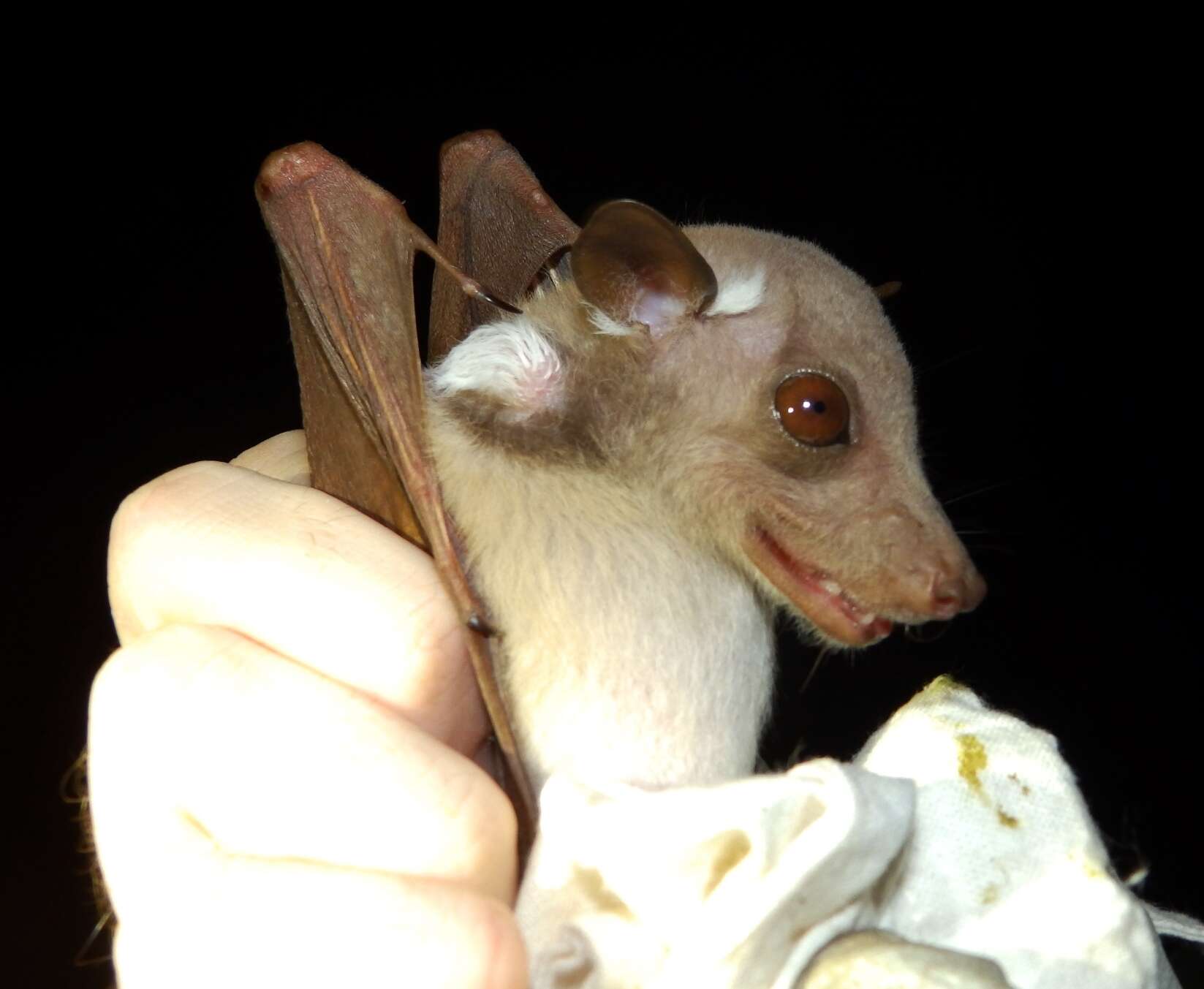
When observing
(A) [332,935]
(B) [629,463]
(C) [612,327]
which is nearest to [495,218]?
(C) [612,327]

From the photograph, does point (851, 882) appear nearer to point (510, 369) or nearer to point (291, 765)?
point (291, 765)

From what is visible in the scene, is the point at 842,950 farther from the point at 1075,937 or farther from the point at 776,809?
the point at 1075,937

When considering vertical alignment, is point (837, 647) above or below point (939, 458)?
above

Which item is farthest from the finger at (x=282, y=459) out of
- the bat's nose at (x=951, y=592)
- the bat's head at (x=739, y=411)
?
the bat's nose at (x=951, y=592)

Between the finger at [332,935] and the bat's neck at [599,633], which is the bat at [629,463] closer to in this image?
the bat's neck at [599,633]

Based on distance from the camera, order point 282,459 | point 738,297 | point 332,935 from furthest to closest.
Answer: point 282,459
point 738,297
point 332,935

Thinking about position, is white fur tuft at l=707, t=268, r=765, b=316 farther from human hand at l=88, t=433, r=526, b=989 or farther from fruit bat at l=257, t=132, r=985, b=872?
human hand at l=88, t=433, r=526, b=989

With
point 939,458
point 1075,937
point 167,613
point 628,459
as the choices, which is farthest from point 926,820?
point 939,458
